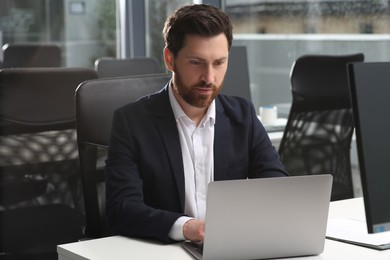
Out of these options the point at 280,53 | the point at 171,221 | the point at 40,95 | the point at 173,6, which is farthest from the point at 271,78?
the point at 171,221

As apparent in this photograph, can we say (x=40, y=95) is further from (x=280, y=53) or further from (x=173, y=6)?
(x=173, y=6)

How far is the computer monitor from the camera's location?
1.49 meters

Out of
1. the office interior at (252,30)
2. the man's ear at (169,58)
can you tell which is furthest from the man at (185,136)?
the office interior at (252,30)

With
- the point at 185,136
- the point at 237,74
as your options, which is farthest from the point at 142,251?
the point at 237,74

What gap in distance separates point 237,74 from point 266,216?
2.13 m

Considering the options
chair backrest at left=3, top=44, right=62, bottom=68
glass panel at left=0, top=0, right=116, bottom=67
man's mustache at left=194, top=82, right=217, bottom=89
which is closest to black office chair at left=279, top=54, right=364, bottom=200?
man's mustache at left=194, top=82, right=217, bottom=89

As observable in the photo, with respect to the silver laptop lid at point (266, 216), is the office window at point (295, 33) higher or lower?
higher

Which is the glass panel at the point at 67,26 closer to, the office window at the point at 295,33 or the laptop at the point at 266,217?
the office window at the point at 295,33

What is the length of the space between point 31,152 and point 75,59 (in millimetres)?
3451

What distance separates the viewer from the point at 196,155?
214 cm

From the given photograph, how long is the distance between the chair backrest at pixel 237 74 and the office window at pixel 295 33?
1.02 m

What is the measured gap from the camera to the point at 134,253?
178 cm

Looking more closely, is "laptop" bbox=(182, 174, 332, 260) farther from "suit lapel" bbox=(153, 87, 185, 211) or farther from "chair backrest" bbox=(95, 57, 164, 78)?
"chair backrest" bbox=(95, 57, 164, 78)

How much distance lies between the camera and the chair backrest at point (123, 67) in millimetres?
4672
